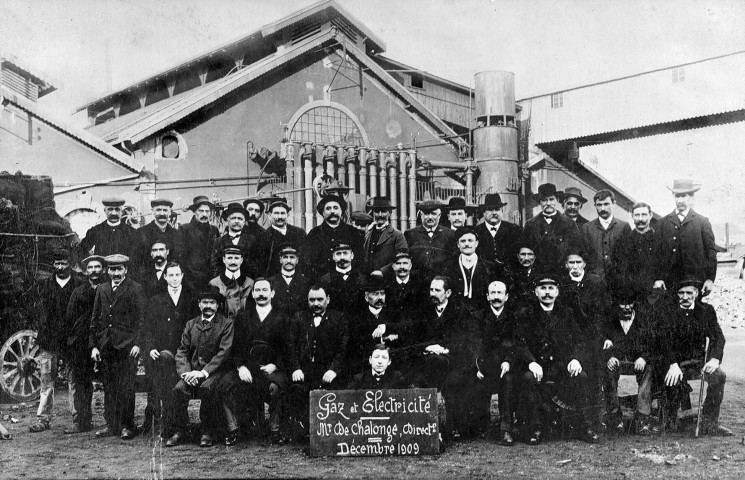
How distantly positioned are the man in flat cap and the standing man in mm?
6184

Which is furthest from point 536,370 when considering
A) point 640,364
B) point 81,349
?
point 81,349

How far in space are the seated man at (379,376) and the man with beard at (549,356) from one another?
1.20 metres

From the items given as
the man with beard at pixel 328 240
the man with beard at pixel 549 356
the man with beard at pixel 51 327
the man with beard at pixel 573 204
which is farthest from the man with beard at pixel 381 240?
the man with beard at pixel 51 327

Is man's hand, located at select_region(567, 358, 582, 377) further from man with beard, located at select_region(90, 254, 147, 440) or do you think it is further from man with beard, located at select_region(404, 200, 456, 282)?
man with beard, located at select_region(90, 254, 147, 440)

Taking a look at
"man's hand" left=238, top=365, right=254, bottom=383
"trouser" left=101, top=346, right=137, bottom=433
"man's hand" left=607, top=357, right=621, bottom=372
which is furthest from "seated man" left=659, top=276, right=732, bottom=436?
"trouser" left=101, top=346, right=137, bottom=433

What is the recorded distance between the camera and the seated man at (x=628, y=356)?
21.6 ft

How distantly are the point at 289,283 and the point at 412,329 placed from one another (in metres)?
1.41

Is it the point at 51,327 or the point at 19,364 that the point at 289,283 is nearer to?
the point at 51,327

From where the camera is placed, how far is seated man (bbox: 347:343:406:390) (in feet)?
→ 20.4

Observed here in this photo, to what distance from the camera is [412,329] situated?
259 inches

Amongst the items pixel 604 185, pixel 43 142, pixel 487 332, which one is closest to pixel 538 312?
pixel 487 332

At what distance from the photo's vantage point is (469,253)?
711cm

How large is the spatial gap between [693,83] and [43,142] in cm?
1670

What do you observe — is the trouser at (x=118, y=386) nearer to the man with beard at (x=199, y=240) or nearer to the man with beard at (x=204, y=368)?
the man with beard at (x=204, y=368)
